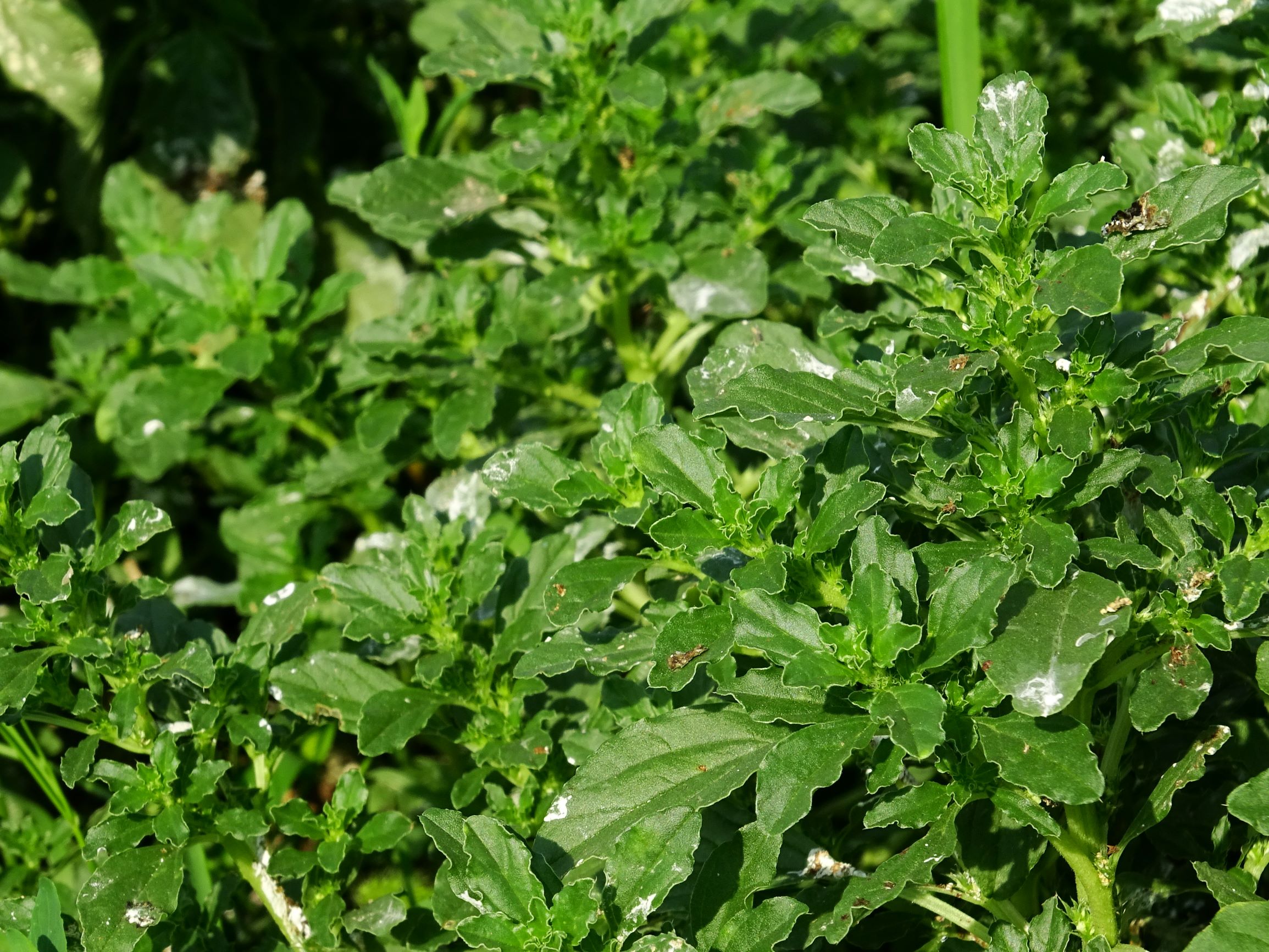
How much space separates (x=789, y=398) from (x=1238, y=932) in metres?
0.82

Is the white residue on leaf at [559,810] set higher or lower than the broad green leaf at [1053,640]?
lower

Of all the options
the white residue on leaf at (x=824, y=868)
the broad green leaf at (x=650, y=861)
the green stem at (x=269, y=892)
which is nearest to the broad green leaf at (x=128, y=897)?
the green stem at (x=269, y=892)

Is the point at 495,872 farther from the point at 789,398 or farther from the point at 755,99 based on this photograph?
the point at 755,99

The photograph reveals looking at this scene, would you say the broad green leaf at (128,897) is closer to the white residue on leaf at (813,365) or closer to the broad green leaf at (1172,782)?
the white residue on leaf at (813,365)

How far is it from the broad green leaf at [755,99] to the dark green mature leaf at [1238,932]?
1.74 m

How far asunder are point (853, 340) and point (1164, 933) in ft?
3.46

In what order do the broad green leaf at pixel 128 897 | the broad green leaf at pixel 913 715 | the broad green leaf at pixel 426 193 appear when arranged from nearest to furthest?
the broad green leaf at pixel 913 715 < the broad green leaf at pixel 128 897 < the broad green leaf at pixel 426 193

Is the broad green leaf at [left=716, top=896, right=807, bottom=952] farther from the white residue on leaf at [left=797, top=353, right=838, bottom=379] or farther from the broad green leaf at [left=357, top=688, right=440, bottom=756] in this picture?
the white residue on leaf at [left=797, top=353, right=838, bottom=379]

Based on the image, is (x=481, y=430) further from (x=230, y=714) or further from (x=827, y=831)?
(x=827, y=831)

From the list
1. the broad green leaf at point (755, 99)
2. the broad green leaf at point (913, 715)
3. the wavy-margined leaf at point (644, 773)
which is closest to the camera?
the broad green leaf at point (913, 715)

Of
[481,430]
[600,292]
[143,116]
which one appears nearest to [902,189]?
[600,292]

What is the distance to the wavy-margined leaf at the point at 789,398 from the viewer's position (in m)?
1.61

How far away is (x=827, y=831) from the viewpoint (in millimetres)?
2059

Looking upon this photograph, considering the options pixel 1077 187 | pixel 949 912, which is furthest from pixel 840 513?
pixel 949 912
